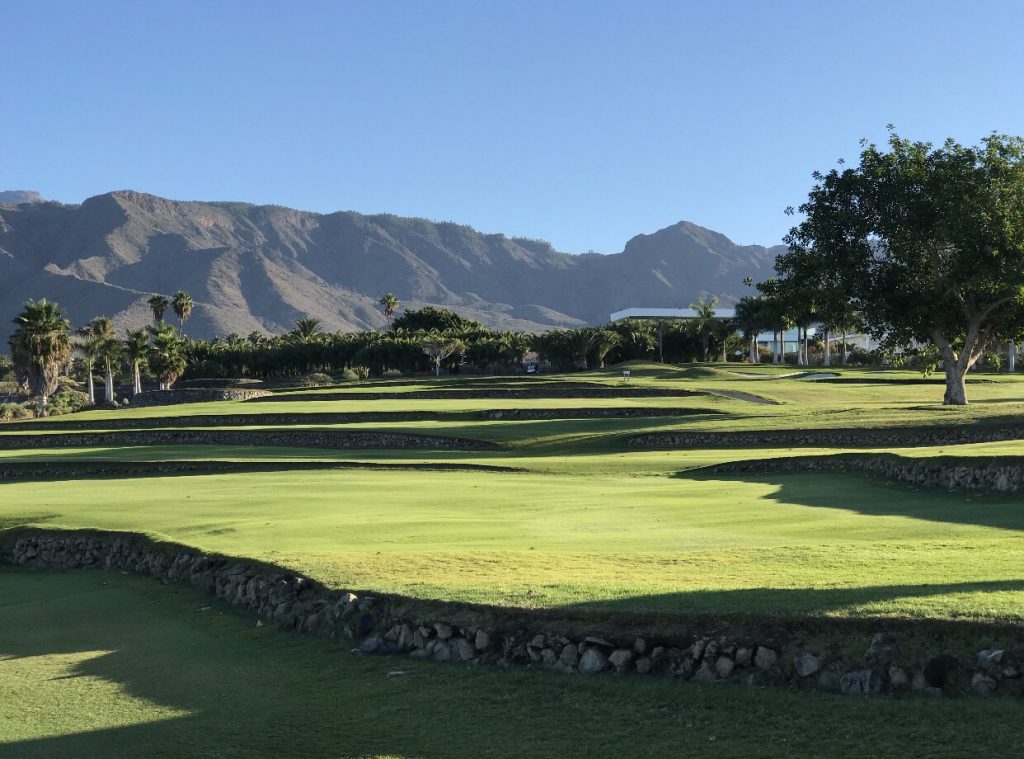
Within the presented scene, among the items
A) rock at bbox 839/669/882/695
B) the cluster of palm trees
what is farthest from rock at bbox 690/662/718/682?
the cluster of palm trees

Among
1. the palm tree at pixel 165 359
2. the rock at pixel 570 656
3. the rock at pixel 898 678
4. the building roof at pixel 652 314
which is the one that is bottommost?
the rock at pixel 570 656

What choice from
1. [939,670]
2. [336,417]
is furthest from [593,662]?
[336,417]

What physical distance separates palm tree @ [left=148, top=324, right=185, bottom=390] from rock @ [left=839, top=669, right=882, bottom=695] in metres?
98.5

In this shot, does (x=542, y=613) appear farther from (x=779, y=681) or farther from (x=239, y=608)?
(x=239, y=608)

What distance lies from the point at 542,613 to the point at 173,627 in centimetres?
633

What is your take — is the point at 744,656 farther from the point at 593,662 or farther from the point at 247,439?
the point at 247,439

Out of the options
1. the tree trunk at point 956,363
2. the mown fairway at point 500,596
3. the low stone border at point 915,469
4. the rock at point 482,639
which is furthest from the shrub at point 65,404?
the rock at point 482,639

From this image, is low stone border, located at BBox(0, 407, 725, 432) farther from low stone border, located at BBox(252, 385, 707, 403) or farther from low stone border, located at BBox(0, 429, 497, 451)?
low stone border, located at BBox(252, 385, 707, 403)

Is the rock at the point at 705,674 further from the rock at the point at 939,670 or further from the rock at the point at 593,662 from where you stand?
the rock at the point at 939,670

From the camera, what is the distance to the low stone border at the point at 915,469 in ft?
76.0

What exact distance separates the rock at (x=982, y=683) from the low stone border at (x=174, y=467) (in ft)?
87.8

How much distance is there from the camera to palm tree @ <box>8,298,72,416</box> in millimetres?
85438

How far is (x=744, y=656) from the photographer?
32.0 feet

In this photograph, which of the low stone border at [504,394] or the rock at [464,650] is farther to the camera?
the low stone border at [504,394]
